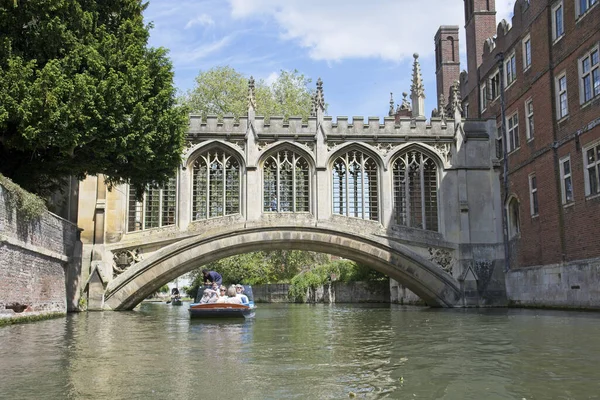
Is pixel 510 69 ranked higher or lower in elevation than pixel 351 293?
higher

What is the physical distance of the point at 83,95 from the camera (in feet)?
49.1

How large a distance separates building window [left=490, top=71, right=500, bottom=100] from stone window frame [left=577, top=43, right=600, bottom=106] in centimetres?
628

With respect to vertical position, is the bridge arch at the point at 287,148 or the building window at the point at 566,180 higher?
the bridge arch at the point at 287,148

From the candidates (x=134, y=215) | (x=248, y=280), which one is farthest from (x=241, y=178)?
(x=248, y=280)

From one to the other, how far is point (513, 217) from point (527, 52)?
5518 mm

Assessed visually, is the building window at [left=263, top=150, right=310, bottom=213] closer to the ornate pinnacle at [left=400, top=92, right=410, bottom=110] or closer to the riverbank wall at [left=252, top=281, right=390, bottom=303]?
the riverbank wall at [left=252, top=281, right=390, bottom=303]

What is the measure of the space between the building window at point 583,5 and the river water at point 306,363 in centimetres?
877

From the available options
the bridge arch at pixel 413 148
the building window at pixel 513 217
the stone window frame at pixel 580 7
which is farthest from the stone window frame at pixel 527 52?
the building window at pixel 513 217

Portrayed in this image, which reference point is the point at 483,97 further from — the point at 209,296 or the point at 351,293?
the point at 351,293

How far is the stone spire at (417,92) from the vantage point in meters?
26.4

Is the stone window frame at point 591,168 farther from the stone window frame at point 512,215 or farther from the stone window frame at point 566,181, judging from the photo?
the stone window frame at point 512,215

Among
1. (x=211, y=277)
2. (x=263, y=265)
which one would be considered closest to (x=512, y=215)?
(x=211, y=277)

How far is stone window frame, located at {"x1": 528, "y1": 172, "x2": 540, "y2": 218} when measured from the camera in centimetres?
2050

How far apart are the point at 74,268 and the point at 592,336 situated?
15210mm
